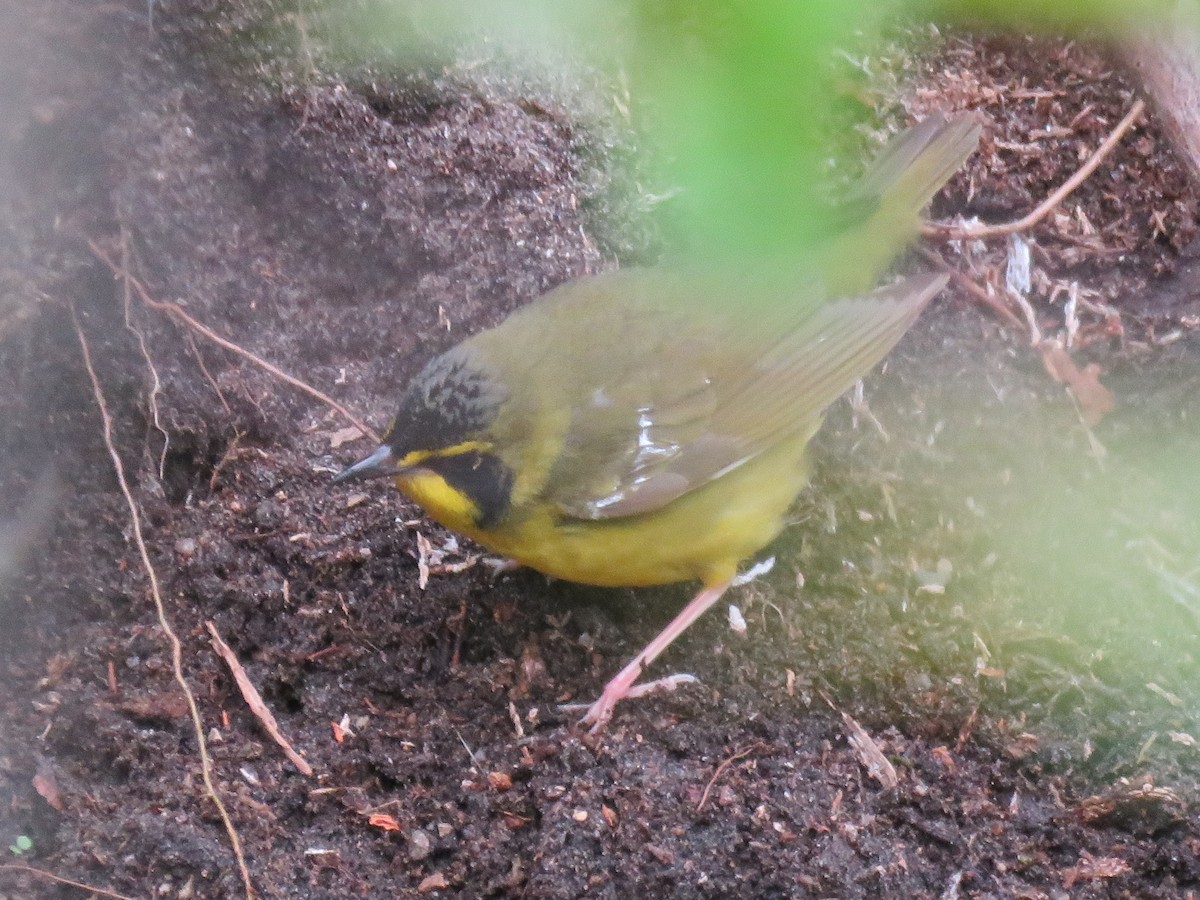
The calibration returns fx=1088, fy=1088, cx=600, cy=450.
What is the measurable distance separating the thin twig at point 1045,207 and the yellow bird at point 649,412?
550 millimetres

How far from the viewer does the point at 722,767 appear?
2.73 metres

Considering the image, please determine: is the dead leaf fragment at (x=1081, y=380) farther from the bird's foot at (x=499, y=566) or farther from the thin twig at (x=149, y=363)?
the thin twig at (x=149, y=363)

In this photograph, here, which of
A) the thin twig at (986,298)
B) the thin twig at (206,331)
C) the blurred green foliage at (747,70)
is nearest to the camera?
the blurred green foliage at (747,70)

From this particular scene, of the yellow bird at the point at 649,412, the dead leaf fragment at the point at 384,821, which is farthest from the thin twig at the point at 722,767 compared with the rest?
the dead leaf fragment at the point at 384,821

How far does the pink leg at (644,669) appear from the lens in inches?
113

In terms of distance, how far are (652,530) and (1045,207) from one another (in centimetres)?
202

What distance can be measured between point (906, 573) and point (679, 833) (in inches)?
43.1

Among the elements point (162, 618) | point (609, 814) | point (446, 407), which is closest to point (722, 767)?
point (609, 814)

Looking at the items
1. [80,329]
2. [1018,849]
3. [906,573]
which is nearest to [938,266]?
[906,573]

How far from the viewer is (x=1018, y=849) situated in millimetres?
2602

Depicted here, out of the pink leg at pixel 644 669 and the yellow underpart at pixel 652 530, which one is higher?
the yellow underpart at pixel 652 530

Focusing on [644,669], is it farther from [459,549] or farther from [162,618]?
[162,618]

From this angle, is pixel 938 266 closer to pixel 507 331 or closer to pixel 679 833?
pixel 507 331

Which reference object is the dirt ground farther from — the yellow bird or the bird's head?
the bird's head
